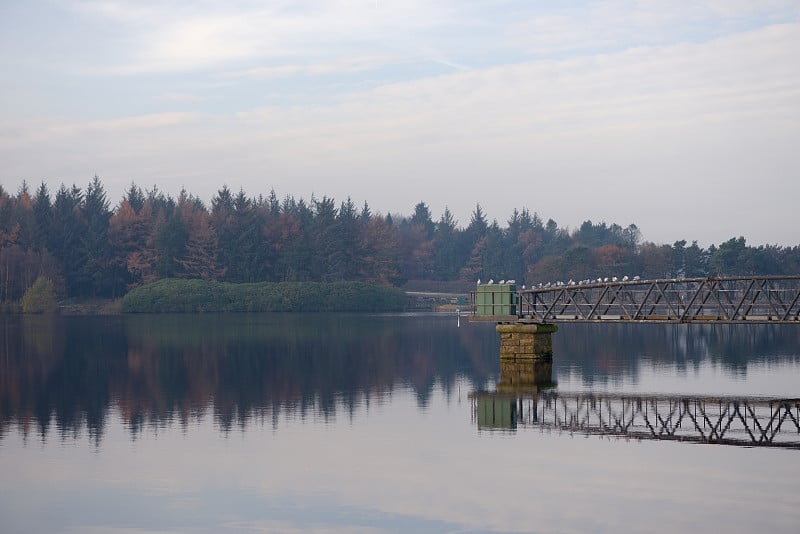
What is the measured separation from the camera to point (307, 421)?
4397 centimetres

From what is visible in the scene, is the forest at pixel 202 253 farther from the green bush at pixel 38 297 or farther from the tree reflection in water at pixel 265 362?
the tree reflection in water at pixel 265 362

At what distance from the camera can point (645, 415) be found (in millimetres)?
44594

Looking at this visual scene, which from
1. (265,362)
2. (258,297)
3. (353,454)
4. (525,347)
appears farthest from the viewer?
(258,297)

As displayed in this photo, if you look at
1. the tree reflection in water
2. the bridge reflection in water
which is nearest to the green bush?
the tree reflection in water

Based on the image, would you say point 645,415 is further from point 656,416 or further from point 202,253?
point 202,253

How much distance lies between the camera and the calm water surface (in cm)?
2798

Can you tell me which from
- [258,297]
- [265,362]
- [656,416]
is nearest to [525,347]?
[265,362]

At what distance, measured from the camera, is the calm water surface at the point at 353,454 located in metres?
28.0

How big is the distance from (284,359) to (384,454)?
3711 centimetres

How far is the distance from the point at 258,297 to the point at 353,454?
12716 cm

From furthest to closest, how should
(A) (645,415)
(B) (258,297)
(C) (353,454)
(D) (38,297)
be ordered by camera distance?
1. (B) (258,297)
2. (D) (38,297)
3. (A) (645,415)
4. (C) (353,454)

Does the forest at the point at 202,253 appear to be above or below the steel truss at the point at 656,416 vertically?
above

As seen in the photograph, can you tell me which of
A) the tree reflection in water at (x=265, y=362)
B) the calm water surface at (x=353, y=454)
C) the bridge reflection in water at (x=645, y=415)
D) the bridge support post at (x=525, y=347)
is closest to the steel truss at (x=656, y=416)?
the bridge reflection in water at (x=645, y=415)

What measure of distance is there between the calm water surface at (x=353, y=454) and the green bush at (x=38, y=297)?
83714 millimetres
